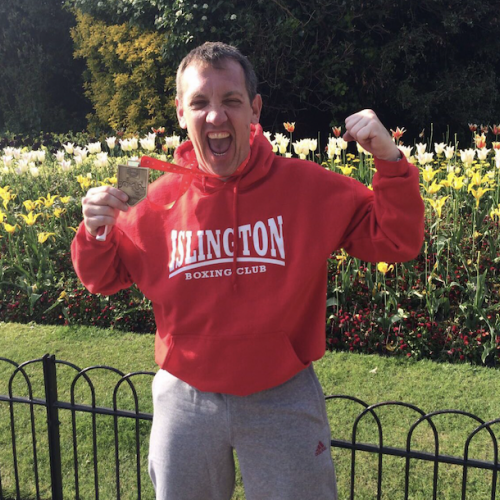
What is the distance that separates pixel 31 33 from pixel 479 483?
1455 centimetres

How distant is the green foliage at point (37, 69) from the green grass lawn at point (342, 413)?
10.6 meters

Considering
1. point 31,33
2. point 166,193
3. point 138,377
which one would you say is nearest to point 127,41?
point 31,33

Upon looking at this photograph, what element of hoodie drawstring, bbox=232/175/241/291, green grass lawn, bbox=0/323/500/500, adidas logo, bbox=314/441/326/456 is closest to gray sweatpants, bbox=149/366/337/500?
adidas logo, bbox=314/441/326/456

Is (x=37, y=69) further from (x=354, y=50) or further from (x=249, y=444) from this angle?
Answer: (x=249, y=444)

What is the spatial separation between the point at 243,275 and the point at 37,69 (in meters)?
13.8

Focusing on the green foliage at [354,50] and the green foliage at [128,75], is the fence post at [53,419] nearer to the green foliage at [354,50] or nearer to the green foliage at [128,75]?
A: the green foliage at [354,50]

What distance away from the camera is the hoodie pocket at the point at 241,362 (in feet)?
5.18

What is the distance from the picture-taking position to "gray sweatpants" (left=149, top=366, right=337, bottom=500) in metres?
1.58

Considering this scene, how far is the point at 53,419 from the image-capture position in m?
2.48

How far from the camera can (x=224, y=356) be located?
1.59m

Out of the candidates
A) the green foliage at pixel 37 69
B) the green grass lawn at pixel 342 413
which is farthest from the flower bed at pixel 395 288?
the green foliage at pixel 37 69

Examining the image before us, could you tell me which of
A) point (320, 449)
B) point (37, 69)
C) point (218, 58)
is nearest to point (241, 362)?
point (320, 449)

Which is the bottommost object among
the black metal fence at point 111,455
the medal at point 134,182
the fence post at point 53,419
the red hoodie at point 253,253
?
the black metal fence at point 111,455

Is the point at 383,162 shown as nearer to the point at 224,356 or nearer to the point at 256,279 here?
the point at 256,279
